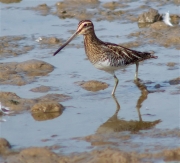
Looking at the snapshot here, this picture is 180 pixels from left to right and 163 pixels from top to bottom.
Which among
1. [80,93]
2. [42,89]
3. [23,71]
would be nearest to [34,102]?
[42,89]

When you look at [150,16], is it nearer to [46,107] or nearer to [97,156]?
[46,107]

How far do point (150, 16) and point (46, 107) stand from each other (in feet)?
16.7

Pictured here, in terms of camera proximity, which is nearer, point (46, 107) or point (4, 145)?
point (4, 145)

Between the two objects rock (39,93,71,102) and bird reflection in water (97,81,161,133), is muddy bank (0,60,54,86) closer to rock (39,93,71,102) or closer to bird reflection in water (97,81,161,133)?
rock (39,93,71,102)

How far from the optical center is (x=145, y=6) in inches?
578

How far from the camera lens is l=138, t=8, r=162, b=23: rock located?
13207 millimetres

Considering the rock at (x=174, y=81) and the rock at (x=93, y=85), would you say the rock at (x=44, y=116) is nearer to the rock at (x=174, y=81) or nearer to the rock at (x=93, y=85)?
the rock at (x=93, y=85)

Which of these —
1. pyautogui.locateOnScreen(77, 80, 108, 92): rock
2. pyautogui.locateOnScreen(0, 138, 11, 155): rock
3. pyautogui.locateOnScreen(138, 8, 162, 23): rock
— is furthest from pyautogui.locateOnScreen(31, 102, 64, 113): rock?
pyautogui.locateOnScreen(138, 8, 162, 23): rock

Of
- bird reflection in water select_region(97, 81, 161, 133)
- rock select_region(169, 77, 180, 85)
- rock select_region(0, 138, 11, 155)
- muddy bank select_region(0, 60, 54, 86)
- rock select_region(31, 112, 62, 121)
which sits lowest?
muddy bank select_region(0, 60, 54, 86)

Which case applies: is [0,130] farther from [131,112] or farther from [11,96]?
[131,112]

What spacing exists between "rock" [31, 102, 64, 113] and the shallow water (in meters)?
0.14

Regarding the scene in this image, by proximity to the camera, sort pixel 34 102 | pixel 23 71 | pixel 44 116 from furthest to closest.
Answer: pixel 23 71
pixel 34 102
pixel 44 116

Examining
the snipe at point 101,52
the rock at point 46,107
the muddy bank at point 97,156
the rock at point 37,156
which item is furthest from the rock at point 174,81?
the rock at point 37,156

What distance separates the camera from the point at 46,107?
28.8 ft
